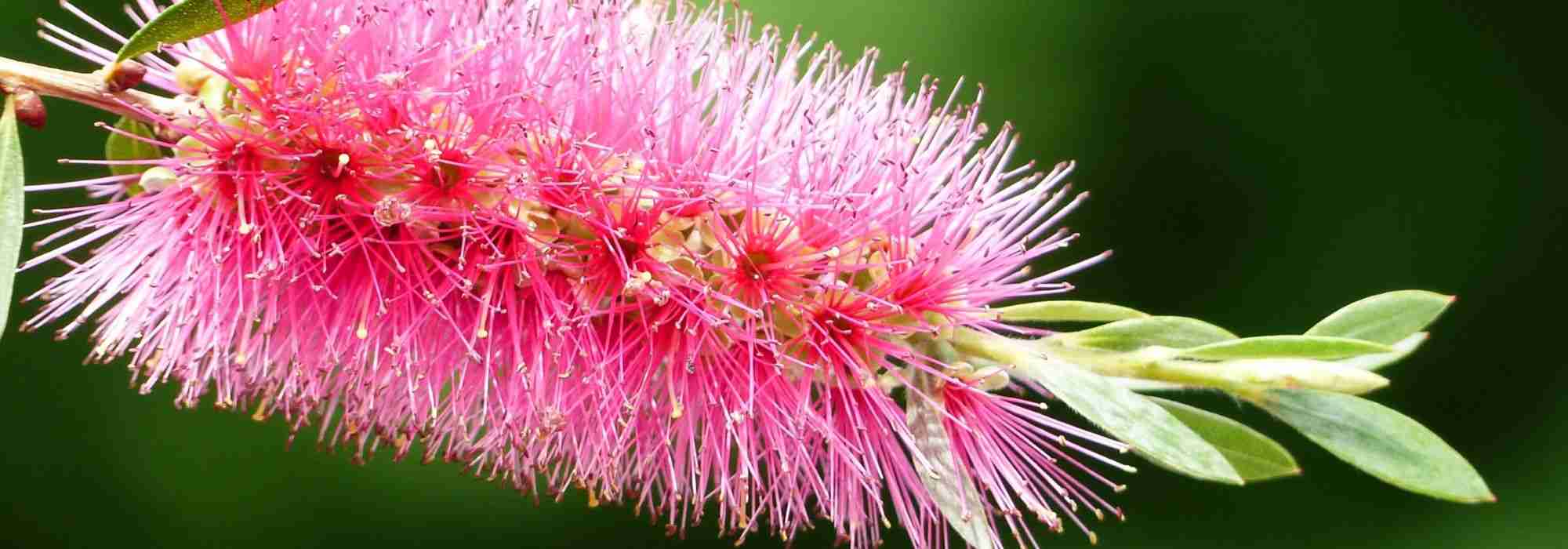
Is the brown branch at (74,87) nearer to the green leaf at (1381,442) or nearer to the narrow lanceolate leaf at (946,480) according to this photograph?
the narrow lanceolate leaf at (946,480)

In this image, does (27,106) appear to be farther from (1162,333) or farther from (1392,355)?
(1392,355)

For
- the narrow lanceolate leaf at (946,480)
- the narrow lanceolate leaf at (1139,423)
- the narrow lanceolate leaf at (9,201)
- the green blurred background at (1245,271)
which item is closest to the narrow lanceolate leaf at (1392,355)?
the narrow lanceolate leaf at (1139,423)

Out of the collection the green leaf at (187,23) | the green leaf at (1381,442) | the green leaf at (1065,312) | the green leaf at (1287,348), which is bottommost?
the green leaf at (1381,442)

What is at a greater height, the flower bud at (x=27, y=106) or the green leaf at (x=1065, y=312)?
the flower bud at (x=27, y=106)

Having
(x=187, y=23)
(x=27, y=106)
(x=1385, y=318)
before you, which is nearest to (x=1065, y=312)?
(x=1385, y=318)

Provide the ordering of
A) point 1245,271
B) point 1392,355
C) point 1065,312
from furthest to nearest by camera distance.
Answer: point 1245,271, point 1065,312, point 1392,355

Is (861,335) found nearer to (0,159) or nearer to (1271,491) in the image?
(0,159)
